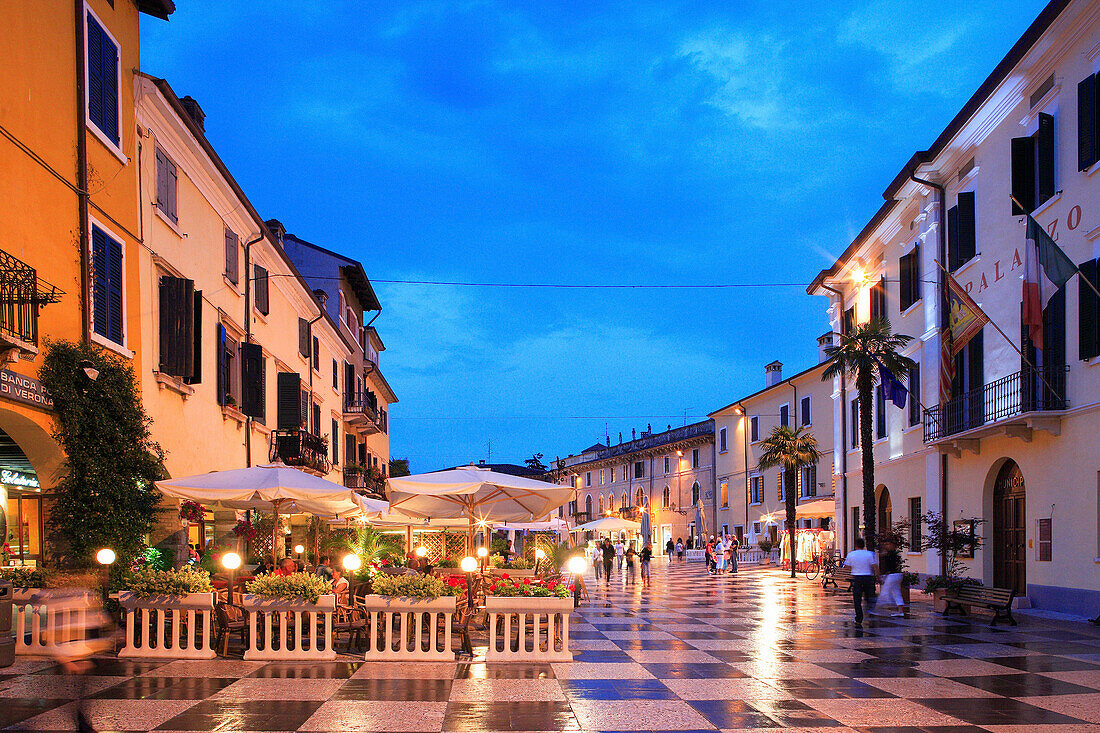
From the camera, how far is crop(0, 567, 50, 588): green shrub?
40.8ft

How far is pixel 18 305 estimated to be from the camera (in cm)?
1195

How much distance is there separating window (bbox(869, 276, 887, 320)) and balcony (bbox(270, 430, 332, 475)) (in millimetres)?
18265

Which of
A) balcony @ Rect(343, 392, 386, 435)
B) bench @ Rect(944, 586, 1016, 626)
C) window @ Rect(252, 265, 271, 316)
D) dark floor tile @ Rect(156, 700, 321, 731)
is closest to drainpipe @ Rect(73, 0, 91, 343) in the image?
dark floor tile @ Rect(156, 700, 321, 731)

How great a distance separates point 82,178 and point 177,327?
368 centimetres

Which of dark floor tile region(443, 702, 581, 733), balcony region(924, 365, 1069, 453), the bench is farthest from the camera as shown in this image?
balcony region(924, 365, 1069, 453)

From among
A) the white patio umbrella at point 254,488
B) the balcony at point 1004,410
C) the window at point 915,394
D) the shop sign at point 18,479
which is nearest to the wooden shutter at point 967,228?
the balcony at point 1004,410

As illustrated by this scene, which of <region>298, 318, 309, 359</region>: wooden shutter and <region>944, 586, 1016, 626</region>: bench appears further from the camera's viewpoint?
<region>298, 318, 309, 359</region>: wooden shutter

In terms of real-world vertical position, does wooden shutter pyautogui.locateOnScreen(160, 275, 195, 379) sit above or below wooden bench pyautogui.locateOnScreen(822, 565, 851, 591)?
above

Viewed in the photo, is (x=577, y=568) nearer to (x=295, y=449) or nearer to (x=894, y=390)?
(x=295, y=449)

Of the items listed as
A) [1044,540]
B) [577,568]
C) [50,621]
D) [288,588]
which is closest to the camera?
[288,588]

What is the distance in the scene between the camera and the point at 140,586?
38.9 ft

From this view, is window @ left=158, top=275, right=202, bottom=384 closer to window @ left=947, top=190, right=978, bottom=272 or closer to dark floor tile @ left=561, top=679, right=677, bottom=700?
dark floor tile @ left=561, top=679, right=677, bottom=700

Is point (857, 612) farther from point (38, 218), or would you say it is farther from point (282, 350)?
point (282, 350)

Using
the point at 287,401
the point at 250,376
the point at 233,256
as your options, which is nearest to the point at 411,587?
the point at 250,376
